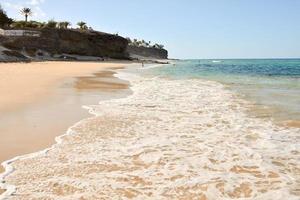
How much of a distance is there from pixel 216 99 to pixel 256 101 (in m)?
1.65

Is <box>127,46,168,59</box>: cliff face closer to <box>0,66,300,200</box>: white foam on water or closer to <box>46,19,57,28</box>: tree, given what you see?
<box>46,19,57,28</box>: tree

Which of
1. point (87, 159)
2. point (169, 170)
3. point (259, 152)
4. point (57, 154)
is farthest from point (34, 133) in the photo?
point (259, 152)

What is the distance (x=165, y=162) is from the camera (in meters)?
Result: 6.45

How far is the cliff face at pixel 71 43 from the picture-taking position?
67488 millimetres

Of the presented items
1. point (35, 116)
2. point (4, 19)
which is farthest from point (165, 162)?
point (4, 19)

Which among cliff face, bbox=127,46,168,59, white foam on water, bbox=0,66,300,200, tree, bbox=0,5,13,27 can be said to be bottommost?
white foam on water, bbox=0,66,300,200

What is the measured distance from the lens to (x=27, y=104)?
1246 centimetres

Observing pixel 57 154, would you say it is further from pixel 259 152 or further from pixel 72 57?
pixel 72 57

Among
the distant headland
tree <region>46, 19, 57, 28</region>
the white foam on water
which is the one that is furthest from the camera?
tree <region>46, 19, 57, 28</region>

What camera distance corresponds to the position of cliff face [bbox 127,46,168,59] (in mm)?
128125

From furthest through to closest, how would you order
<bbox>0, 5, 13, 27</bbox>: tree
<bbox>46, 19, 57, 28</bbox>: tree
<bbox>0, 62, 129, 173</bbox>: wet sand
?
<bbox>46, 19, 57, 28</bbox>: tree < <bbox>0, 5, 13, 27</bbox>: tree < <bbox>0, 62, 129, 173</bbox>: wet sand

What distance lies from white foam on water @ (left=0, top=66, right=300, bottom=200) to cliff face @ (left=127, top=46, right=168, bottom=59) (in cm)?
11306

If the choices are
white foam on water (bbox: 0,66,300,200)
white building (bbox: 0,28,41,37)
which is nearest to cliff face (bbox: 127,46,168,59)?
white building (bbox: 0,28,41,37)

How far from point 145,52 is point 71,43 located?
59217 mm
